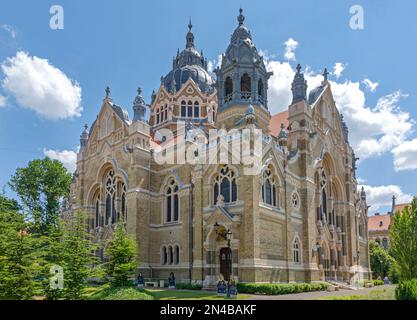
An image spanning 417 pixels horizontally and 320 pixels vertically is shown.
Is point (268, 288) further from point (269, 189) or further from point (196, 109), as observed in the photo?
point (196, 109)

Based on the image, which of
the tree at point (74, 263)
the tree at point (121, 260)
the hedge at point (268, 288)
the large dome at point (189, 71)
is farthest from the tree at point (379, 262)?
the tree at point (74, 263)

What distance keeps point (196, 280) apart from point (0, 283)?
1895 centimetres

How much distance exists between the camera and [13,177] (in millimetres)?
51562

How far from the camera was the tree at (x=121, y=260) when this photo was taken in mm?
21219

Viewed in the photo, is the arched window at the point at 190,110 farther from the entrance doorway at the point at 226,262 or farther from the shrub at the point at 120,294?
the shrub at the point at 120,294

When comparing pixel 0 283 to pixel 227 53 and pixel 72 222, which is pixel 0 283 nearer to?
pixel 72 222

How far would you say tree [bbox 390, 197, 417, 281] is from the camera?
70.0 feet

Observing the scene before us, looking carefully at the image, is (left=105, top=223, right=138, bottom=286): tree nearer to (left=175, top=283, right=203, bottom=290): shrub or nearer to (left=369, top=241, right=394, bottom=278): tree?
(left=175, top=283, right=203, bottom=290): shrub

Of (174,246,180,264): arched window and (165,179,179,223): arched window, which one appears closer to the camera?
(174,246,180,264): arched window

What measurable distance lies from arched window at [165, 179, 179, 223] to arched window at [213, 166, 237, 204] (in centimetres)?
636

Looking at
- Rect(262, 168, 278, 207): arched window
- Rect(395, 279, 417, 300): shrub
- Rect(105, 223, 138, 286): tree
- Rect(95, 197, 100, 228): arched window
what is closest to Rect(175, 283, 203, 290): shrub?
Rect(262, 168, 278, 207): arched window

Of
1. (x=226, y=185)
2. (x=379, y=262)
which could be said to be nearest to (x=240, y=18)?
(x=226, y=185)

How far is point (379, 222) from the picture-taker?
89812 millimetres
